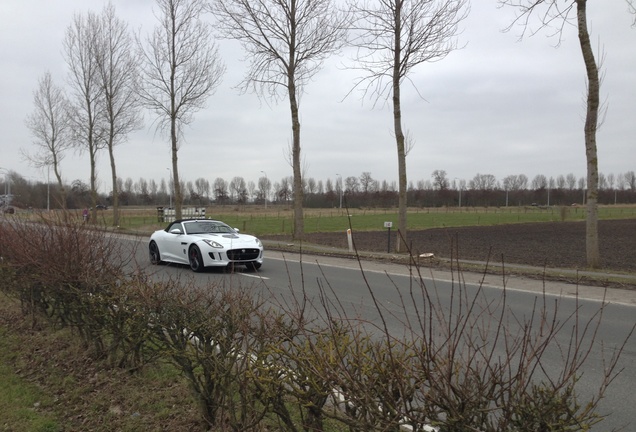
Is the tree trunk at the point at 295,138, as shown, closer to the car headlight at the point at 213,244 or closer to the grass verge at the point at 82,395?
the car headlight at the point at 213,244

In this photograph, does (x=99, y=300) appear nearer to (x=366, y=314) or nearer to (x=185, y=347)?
(x=185, y=347)

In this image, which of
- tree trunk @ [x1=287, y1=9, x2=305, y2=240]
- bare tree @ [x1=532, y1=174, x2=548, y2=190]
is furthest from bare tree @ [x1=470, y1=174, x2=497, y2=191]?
tree trunk @ [x1=287, y1=9, x2=305, y2=240]

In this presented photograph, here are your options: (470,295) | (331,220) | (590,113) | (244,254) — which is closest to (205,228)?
(244,254)

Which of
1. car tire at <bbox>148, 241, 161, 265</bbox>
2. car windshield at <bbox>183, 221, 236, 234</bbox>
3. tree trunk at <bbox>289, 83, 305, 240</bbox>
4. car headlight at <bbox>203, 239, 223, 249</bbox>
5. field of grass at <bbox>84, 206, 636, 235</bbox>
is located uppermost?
tree trunk at <bbox>289, 83, 305, 240</bbox>

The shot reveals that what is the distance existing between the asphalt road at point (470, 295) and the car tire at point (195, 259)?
1.32 feet

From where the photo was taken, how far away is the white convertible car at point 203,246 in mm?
12570

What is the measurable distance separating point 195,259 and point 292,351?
1052 centimetres

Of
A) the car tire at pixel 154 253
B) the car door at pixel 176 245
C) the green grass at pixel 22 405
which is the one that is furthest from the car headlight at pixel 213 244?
the green grass at pixel 22 405

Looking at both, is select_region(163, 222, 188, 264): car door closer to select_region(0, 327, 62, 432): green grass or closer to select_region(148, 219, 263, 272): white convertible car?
select_region(148, 219, 263, 272): white convertible car

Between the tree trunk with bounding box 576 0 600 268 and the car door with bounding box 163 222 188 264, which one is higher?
the tree trunk with bounding box 576 0 600 268

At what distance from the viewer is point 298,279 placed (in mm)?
11609

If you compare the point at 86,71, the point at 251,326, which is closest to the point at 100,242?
the point at 251,326

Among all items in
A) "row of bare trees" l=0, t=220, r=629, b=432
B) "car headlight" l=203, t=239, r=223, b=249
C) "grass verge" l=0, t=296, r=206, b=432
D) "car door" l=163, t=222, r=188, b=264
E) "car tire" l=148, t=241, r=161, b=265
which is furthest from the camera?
"car tire" l=148, t=241, r=161, b=265

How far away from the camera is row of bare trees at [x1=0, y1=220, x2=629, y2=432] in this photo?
2104 mm
